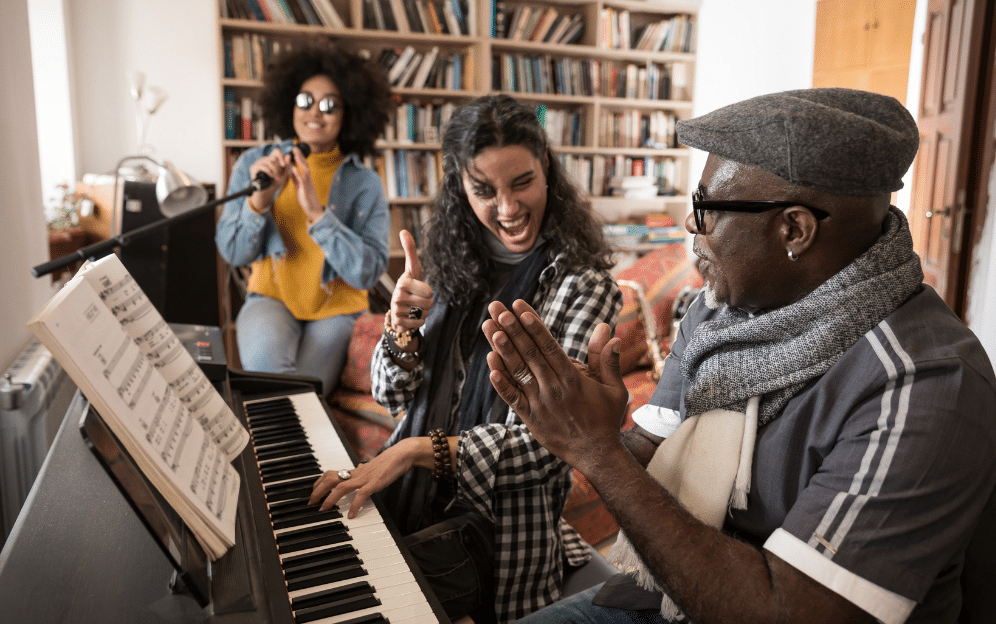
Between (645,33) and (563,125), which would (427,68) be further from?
(645,33)

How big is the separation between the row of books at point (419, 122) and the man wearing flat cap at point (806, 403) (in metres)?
3.40

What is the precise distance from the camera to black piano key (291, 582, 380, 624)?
0.78 meters

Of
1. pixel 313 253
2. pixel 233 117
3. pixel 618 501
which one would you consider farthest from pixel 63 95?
pixel 618 501

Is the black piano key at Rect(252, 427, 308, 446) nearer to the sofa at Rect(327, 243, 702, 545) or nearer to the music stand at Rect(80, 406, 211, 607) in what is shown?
the music stand at Rect(80, 406, 211, 607)

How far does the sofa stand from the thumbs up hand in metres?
0.74

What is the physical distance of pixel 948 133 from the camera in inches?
116

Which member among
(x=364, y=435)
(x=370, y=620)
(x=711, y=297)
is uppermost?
(x=711, y=297)

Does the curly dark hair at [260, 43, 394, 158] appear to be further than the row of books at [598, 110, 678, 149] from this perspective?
No

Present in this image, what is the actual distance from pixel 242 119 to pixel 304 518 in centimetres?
333

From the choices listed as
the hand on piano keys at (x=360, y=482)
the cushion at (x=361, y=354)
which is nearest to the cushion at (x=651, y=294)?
the cushion at (x=361, y=354)

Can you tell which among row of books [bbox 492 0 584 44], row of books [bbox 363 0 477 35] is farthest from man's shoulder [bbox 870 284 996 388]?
row of books [bbox 492 0 584 44]

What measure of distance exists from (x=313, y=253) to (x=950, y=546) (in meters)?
2.25

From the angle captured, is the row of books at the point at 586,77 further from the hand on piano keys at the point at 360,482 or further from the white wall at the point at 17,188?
the hand on piano keys at the point at 360,482

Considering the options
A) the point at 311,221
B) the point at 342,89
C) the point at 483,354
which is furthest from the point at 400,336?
the point at 342,89
